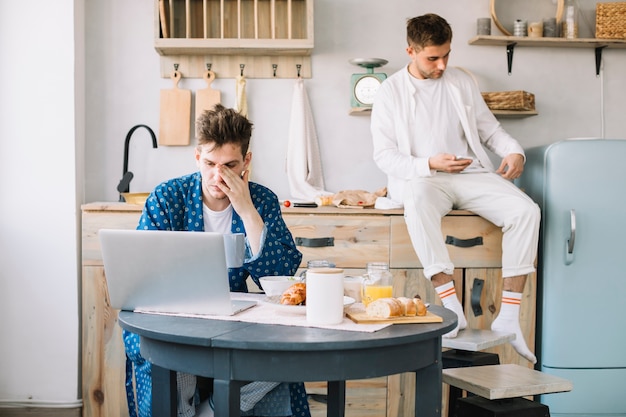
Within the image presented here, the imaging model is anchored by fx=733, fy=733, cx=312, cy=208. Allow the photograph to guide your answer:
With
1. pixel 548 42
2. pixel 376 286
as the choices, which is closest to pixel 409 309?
pixel 376 286

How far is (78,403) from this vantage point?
328cm

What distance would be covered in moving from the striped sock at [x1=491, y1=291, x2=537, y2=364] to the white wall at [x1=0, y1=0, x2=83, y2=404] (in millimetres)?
1850

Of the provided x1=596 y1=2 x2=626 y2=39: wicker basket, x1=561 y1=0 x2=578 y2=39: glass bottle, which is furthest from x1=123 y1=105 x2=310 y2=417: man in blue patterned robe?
x1=596 y1=2 x2=626 y2=39: wicker basket

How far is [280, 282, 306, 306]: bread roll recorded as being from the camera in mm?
1638

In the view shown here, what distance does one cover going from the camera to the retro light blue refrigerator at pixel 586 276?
323cm

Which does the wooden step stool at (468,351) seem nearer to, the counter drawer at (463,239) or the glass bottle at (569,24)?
the counter drawer at (463,239)

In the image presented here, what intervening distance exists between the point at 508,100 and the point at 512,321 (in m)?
1.16

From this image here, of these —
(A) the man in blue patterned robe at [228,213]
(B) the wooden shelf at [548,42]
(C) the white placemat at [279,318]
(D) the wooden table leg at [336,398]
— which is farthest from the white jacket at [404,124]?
(C) the white placemat at [279,318]

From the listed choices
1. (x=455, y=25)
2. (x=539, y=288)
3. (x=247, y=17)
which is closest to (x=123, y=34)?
(x=247, y=17)

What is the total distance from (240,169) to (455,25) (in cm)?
212

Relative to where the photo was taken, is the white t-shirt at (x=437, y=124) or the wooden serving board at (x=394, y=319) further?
the white t-shirt at (x=437, y=124)

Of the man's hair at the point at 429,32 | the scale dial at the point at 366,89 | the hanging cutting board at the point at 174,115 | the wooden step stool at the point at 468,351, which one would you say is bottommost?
the wooden step stool at the point at 468,351

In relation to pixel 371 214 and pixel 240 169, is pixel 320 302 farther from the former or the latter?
pixel 371 214

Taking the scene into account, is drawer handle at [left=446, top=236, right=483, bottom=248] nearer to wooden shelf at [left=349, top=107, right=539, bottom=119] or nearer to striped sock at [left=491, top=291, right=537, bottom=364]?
striped sock at [left=491, top=291, right=537, bottom=364]
